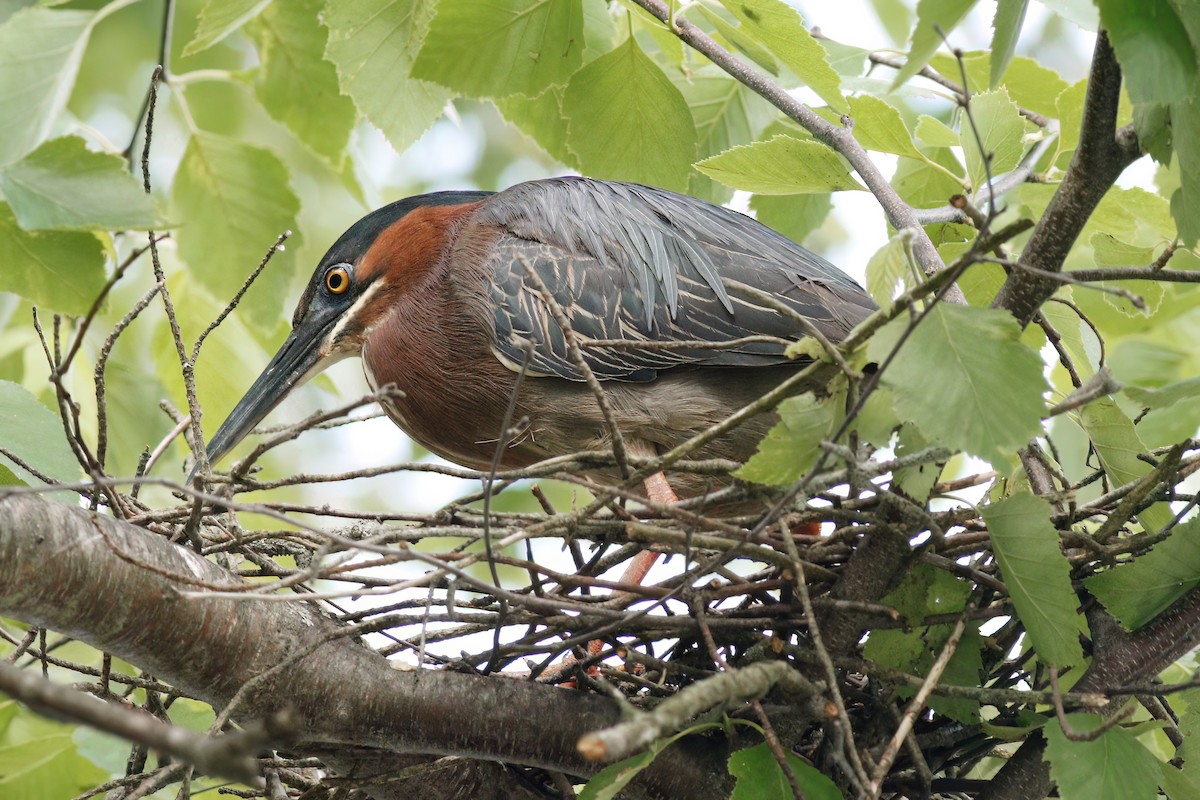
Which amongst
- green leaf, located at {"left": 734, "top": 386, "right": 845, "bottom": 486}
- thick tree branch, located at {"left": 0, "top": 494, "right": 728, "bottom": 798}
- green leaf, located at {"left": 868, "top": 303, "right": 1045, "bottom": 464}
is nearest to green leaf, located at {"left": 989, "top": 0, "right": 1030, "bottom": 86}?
green leaf, located at {"left": 868, "top": 303, "right": 1045, "bottom": 464}

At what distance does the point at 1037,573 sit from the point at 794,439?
1.52ft

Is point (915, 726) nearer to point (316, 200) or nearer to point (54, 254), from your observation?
point (54, 254)

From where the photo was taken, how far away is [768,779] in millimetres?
1731

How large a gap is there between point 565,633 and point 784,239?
1324 mm

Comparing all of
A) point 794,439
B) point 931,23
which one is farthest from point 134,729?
point 931,23

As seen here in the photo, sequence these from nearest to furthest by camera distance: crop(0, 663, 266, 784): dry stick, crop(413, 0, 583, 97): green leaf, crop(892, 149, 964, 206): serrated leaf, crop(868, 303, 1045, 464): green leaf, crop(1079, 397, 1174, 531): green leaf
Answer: crop(0, 663, 266, 784): dry stick → crop(868, 303, 1045, 464): green leaf → crop(1079, 397, 1174, 531): green leaf → crop(413, 0, 583, 97): green leaf → crop(892, 149, 964, 206): serrated leaf

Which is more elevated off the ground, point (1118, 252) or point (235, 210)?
point (1118, 252)

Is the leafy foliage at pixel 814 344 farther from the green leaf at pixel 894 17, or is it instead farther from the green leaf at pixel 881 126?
the green leaf at pixel 894 17

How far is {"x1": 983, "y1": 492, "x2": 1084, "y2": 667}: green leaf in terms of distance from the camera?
1752 mm

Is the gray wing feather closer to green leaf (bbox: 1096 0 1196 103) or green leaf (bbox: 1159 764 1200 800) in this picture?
green leaf (bbox: 1159 764 1200 800)

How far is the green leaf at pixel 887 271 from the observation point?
1829 mm

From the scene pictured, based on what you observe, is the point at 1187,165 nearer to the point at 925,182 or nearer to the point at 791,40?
the point at 791,40

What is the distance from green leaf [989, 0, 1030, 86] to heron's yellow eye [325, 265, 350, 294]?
6.54ft

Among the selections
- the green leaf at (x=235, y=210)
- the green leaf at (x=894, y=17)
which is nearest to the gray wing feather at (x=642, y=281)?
the green leaf at (x=235, y=210)
